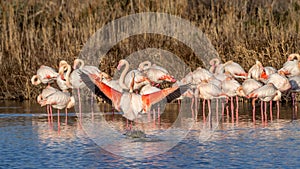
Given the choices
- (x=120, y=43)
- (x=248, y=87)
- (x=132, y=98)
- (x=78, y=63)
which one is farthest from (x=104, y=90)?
(x=120, y=43)

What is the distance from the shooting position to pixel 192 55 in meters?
15.3

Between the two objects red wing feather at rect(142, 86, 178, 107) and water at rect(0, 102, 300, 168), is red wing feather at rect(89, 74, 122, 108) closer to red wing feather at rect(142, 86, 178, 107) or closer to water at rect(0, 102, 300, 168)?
red wing feather at rect(142, 86, 178, 107)

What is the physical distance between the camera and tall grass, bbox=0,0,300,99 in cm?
1495

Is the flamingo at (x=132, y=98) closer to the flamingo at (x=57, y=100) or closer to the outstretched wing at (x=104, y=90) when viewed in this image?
the outstretched wing at (x=104, y=90)

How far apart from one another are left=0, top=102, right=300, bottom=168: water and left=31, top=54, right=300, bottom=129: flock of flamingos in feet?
1.35

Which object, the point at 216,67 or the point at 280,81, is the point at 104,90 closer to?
the point at 280,81

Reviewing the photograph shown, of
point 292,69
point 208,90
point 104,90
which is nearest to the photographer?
point 104,90

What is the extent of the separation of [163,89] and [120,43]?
5669mm

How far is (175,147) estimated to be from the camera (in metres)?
9.02

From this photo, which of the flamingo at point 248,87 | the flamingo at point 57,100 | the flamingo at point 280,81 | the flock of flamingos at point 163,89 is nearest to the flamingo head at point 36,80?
the flock of flamingos at point 163,89

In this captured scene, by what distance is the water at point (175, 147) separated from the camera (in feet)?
25.8

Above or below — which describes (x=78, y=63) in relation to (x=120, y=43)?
below

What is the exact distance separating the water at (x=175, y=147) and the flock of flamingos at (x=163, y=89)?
0.41 meters

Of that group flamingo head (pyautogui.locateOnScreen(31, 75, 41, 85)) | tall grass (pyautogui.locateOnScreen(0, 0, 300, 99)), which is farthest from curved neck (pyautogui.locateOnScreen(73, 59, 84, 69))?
tall grass (pyautogui.locateOnScreen(0, 0, 300, 99))
